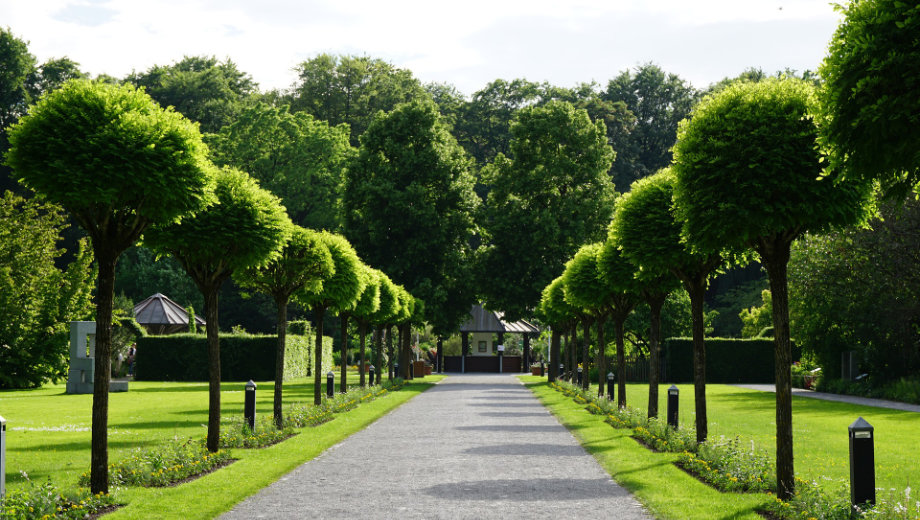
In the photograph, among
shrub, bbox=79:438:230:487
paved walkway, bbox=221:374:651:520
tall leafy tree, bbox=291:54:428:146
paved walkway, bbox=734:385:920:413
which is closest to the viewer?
paved walkway, bbox=221:374:651:520

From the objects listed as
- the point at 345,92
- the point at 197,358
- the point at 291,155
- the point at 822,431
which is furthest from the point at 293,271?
the point at 345,92

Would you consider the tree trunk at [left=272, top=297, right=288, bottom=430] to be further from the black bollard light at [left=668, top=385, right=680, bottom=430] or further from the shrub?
the black bollard light at [left=668, top=385, right=680, bottom=430]

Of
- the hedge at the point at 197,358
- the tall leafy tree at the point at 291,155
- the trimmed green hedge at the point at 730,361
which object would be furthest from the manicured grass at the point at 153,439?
the tall leafy tree at the point at 291,155

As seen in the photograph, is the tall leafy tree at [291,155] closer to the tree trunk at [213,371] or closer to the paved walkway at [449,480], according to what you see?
the paved walkway at [449,480]

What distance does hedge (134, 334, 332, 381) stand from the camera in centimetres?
4900

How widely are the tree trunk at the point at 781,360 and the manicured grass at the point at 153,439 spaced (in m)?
6.44

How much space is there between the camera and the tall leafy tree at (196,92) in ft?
227

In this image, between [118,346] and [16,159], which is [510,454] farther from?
[118,346]

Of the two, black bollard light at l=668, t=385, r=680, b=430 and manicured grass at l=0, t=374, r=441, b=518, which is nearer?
manicured grass at l=0, t=374, r=441, b=518

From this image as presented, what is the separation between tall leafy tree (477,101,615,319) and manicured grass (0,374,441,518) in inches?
826

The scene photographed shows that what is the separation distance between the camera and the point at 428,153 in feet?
173

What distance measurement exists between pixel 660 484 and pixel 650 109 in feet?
253

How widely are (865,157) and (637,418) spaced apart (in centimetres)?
1424

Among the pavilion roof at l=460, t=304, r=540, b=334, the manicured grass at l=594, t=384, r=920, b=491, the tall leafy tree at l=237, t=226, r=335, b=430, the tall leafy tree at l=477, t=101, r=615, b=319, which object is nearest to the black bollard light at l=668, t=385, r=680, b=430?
the manicured grass at l=594, t=384, r=920, b=491
